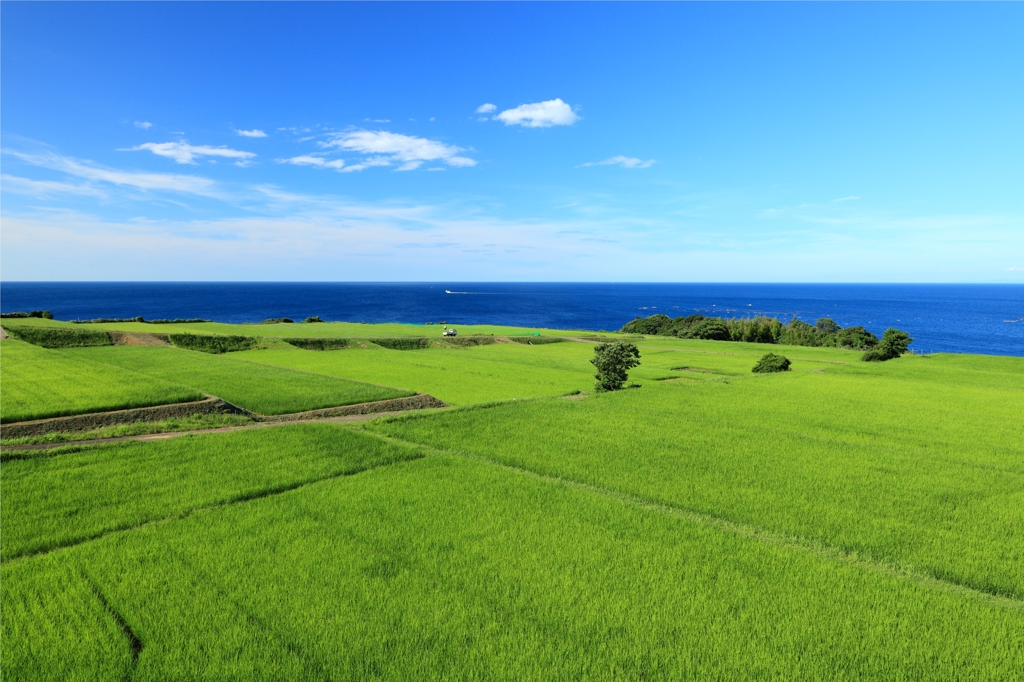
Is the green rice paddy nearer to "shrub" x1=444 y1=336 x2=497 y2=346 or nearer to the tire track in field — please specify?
the tire track in field

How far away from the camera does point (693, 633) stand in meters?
7.50

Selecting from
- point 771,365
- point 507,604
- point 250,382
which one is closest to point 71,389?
point 250,382

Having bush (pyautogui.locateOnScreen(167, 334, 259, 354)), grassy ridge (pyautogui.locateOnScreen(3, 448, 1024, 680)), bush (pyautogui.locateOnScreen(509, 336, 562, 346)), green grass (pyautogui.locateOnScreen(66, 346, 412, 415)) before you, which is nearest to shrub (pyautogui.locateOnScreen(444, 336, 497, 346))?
bush (pyautogui.locateOnScreen(509, 336, 562, 346))

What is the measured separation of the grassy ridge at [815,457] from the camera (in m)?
11.1

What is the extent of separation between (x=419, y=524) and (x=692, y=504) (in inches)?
266

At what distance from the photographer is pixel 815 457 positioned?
16.6m

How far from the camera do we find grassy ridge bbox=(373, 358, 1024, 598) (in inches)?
436

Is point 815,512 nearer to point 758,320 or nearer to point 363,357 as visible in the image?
point 363,357

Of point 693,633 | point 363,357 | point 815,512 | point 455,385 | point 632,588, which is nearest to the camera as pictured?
point 693,633

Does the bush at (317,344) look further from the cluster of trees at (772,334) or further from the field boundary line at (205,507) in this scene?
the cluster of trees at (772,334)

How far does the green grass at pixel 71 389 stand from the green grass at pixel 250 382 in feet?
6.65

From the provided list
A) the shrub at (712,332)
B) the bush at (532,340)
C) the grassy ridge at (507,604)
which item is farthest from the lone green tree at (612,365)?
the shrub at (712,332)

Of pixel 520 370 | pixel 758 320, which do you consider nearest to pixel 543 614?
pixel 520 370

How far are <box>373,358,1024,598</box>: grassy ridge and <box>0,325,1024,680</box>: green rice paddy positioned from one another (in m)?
0.10
